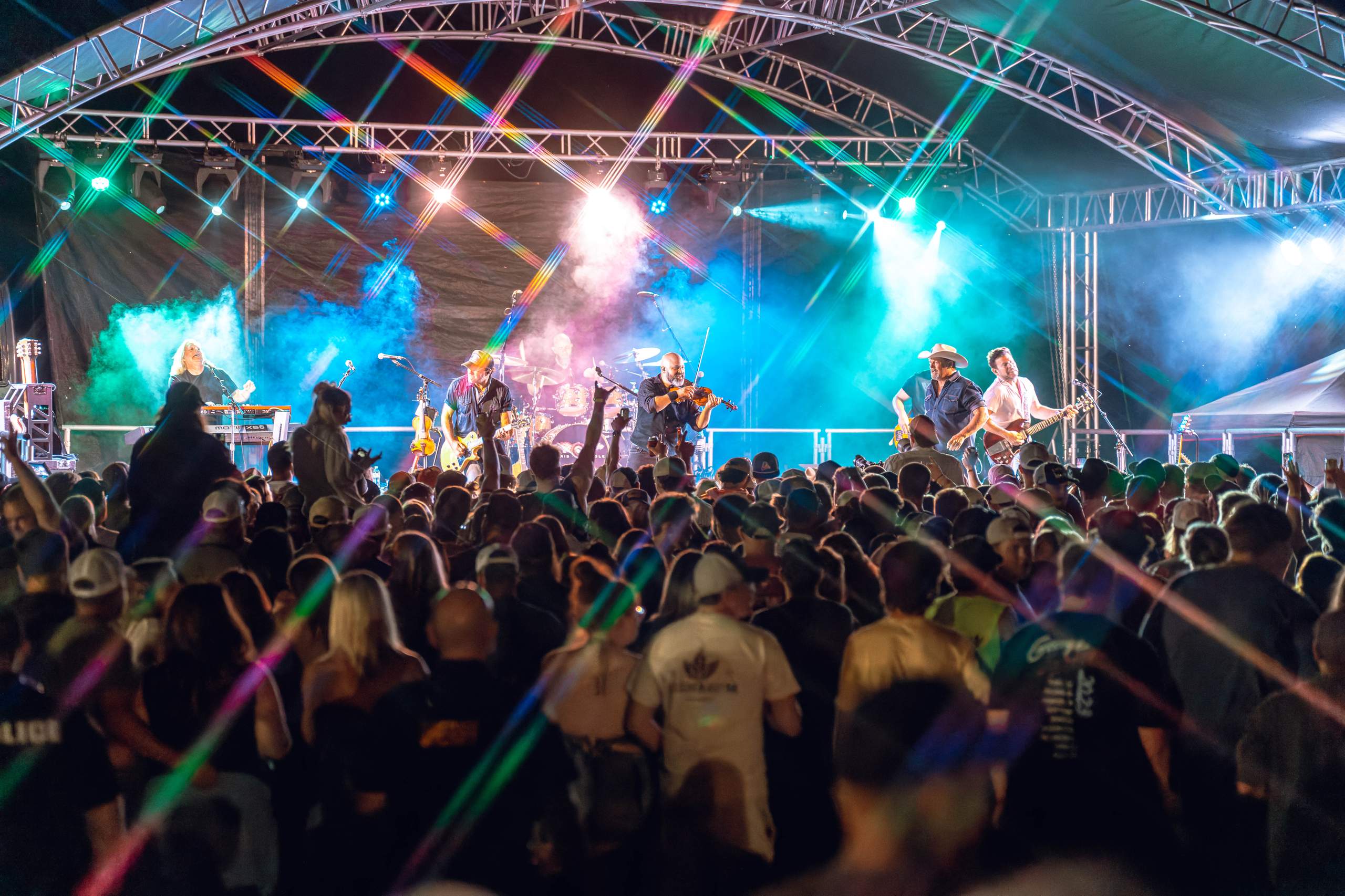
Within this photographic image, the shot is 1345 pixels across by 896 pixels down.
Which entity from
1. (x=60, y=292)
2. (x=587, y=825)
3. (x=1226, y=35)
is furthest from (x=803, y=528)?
(x=60, y=292)

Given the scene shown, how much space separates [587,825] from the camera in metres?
3.12

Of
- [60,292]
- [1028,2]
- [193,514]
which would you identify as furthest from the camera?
[60,292]

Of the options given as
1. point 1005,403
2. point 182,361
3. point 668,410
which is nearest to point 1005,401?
point 1005,403

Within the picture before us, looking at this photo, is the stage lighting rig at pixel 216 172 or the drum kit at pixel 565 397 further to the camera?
the drum kit at pixel 565 397

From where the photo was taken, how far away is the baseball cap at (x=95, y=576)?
10.2ft

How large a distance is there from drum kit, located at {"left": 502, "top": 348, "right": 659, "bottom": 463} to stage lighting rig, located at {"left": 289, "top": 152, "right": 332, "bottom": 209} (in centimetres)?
369

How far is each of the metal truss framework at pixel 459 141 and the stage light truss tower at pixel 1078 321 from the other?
2188mm

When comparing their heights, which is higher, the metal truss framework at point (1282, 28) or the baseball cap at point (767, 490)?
the metal truss framework at point (1282, 28)

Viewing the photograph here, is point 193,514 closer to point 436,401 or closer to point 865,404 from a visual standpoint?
point 436,401

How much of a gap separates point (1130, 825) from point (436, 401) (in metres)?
15.1

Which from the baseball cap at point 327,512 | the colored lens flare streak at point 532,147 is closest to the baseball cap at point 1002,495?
the baseball cap at point 327,512

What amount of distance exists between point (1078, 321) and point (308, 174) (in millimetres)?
12180

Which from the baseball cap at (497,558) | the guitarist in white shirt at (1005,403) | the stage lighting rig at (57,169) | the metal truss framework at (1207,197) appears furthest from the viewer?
the stage lighting rig at (57,169)

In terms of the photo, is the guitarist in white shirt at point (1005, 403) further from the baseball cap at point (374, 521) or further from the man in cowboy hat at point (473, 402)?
the baseball cap at point (374, 521)
